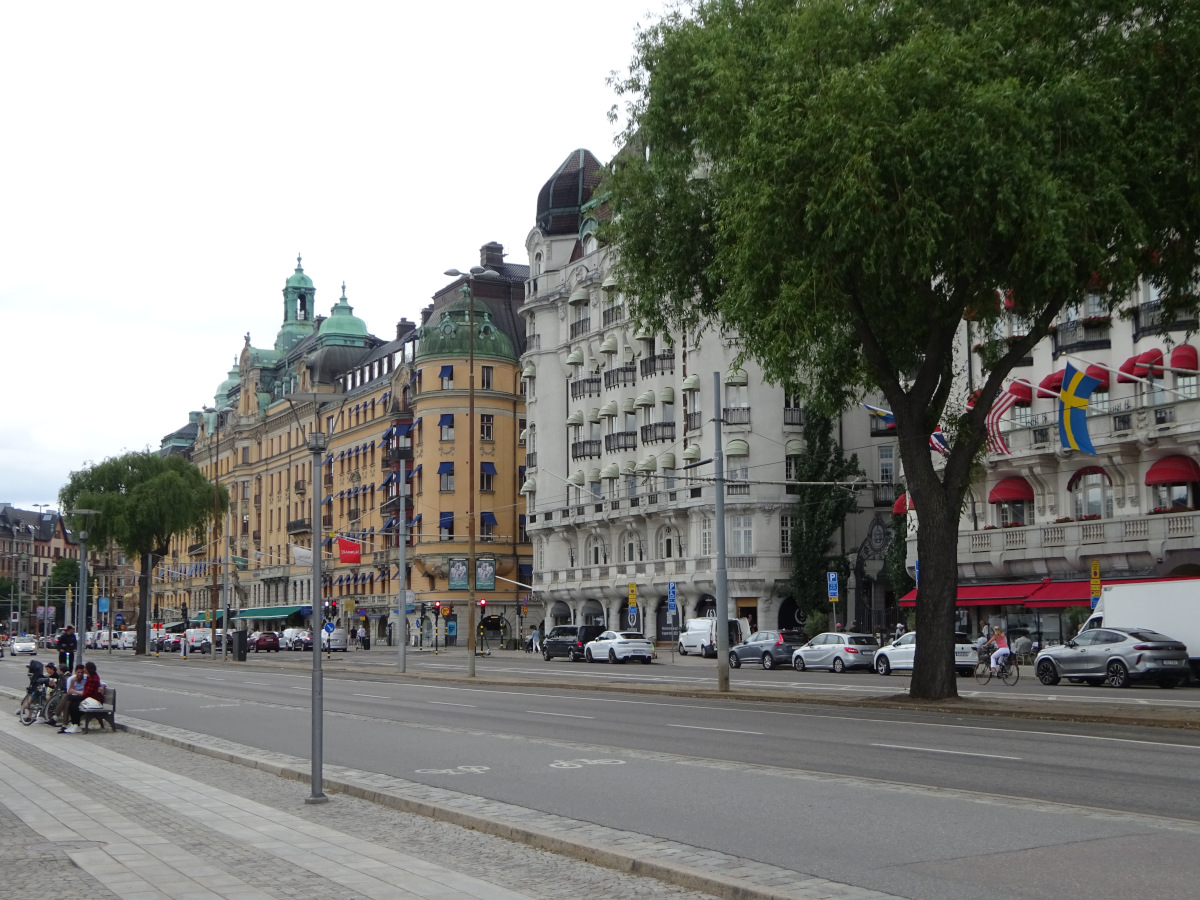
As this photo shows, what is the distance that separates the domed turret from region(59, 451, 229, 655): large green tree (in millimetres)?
27902

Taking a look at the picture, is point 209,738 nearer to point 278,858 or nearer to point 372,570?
point 278,858

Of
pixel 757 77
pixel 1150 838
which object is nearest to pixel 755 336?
pixel 757 77

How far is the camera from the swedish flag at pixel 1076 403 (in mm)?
41375

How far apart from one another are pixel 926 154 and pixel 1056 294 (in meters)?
4.64

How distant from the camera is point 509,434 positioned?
328ft

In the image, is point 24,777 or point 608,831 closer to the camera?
point 608,831

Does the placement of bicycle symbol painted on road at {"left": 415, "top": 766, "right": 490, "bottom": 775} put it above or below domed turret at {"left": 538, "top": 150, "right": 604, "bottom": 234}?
below

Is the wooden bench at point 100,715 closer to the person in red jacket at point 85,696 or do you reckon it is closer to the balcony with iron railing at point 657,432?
the person in red jacket at point 85,696

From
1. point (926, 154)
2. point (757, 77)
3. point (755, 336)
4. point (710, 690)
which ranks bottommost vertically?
point (710, 690)

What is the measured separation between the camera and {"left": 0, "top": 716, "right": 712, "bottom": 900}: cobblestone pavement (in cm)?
931

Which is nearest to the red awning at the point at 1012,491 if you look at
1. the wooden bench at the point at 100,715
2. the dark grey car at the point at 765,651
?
the dark grey car at the point at 765,651

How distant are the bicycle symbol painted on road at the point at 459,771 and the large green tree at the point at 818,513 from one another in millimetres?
52924

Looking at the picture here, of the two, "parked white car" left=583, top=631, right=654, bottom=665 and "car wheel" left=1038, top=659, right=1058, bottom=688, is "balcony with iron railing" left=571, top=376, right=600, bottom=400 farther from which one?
"car wheel" left=1038, top=659, right=1058, bottom=688

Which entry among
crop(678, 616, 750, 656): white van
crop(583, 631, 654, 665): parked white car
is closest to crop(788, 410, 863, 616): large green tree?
crop(678, 616, 750, 656): white van
